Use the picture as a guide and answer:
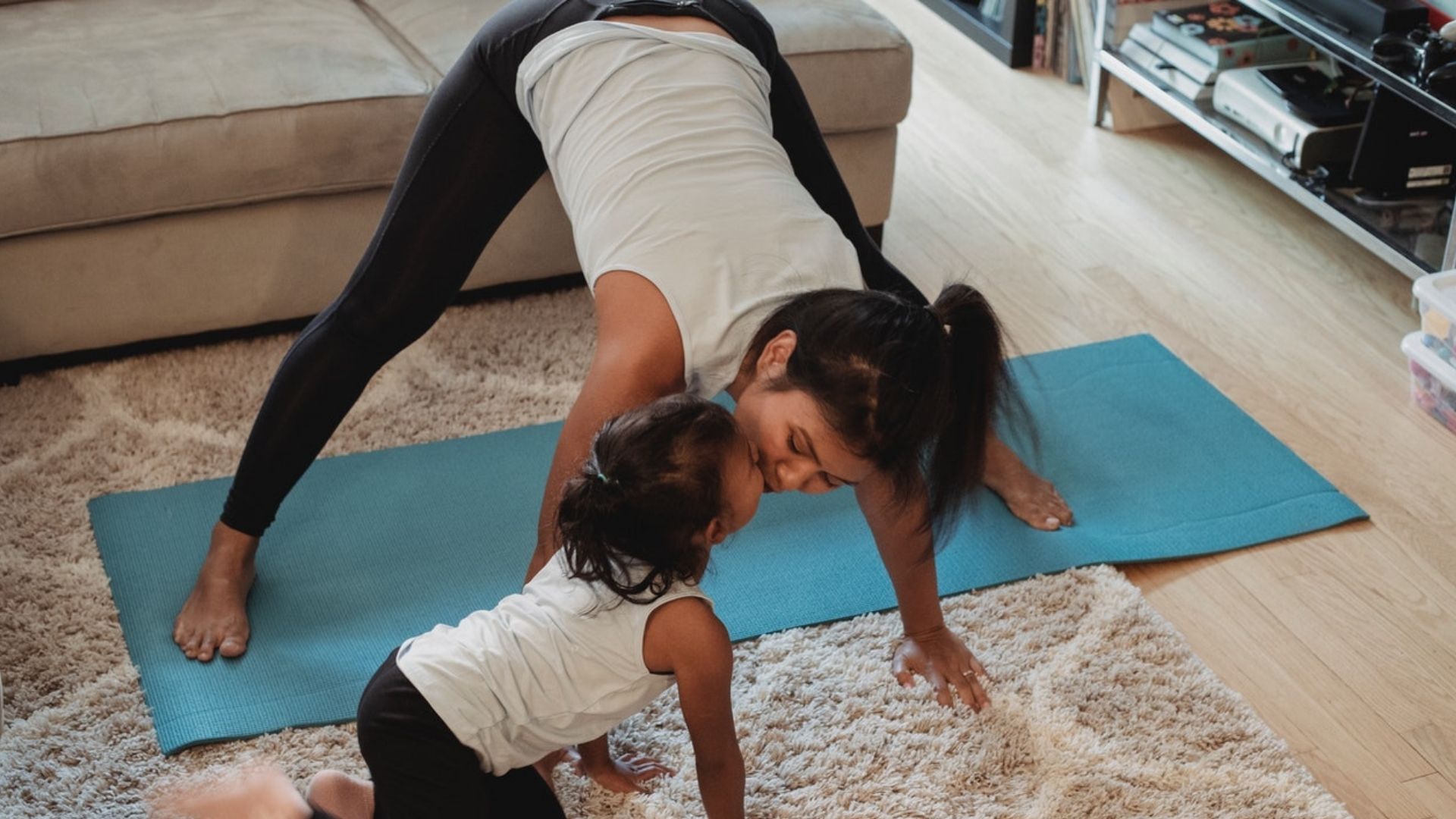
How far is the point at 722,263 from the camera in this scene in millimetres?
1381

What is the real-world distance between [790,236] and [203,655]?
2.83 ft

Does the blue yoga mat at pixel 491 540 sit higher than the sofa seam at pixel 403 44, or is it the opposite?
the sofa seam at pixel 403 44

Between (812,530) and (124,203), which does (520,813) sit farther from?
(124,203)

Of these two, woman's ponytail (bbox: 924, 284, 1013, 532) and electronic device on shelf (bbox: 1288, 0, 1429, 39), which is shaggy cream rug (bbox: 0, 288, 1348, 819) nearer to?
woman's ponytail (bbox: 924, 284, 1013, 532)

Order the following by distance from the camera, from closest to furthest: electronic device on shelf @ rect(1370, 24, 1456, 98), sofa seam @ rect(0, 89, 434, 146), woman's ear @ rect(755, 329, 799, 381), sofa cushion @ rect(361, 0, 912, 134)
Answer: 1. woman's ear @ rect(755, 329, 799, 381)
2. sofa seam @ rect(0, 89, 434, 146)
3. electronic device on shelf @ rect(1370, 24, 1456, 98)
4. sofa cushion @ rect(361, 0, 912, 134)

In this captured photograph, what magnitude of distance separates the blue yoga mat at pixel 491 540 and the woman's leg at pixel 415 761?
34 centimetres

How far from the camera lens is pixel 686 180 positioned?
1437 millimetres

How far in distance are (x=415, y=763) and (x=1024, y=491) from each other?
0.99m

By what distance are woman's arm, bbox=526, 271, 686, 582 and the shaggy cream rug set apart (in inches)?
16.5

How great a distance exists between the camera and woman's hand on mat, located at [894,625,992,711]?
167cm

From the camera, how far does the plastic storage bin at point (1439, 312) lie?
6.94 ft

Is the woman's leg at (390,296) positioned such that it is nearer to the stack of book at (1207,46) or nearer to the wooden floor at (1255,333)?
the wooden floor at (1255,333)

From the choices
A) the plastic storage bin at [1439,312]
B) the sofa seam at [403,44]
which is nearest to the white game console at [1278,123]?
the plastic storage bin at [1439,312]

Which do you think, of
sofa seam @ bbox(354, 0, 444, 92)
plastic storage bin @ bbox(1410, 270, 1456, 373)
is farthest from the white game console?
sofa seam @ bbox(354, 0, 444, 92)
